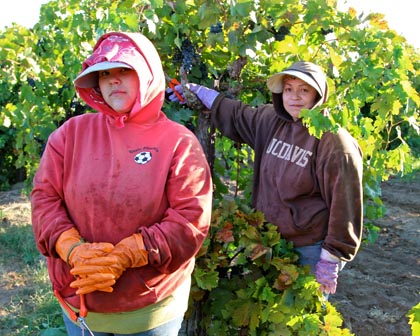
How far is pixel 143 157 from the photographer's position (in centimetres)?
169

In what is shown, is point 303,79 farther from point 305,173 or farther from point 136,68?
point 136,68

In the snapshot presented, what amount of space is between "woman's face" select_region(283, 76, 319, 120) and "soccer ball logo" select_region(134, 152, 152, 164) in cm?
95

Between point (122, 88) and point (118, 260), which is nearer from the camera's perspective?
point (118, 260)

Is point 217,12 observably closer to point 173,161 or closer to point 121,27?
point 121,27

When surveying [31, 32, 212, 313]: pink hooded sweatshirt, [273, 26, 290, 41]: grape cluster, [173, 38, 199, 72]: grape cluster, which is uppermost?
[273, 26, 290, 41]: grape cluster

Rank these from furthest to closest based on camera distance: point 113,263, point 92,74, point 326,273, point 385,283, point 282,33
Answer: point 385,283 → point 282,33 → point 326,273 → point 92,74 → point 113,263

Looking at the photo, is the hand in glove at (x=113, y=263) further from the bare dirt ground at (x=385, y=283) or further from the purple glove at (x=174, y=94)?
the bare dirt ground at (x=385, y=283)

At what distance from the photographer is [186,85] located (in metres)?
2.58

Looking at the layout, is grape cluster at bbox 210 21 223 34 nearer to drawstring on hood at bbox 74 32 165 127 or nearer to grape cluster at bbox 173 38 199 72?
grape cluster at bbox 173 38 199 72

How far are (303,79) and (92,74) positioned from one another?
95 centimetres

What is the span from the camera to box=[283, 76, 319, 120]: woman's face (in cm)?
240

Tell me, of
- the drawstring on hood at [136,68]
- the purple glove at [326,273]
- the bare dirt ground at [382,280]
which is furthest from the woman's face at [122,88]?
the bare dirt ground at [382,280]

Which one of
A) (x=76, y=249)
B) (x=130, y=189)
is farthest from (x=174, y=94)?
(x=76, y=249)

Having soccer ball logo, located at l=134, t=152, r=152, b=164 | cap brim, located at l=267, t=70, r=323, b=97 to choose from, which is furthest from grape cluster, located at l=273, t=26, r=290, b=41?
soccer ball logo, located at l=134, t=152, r=152, b=164
